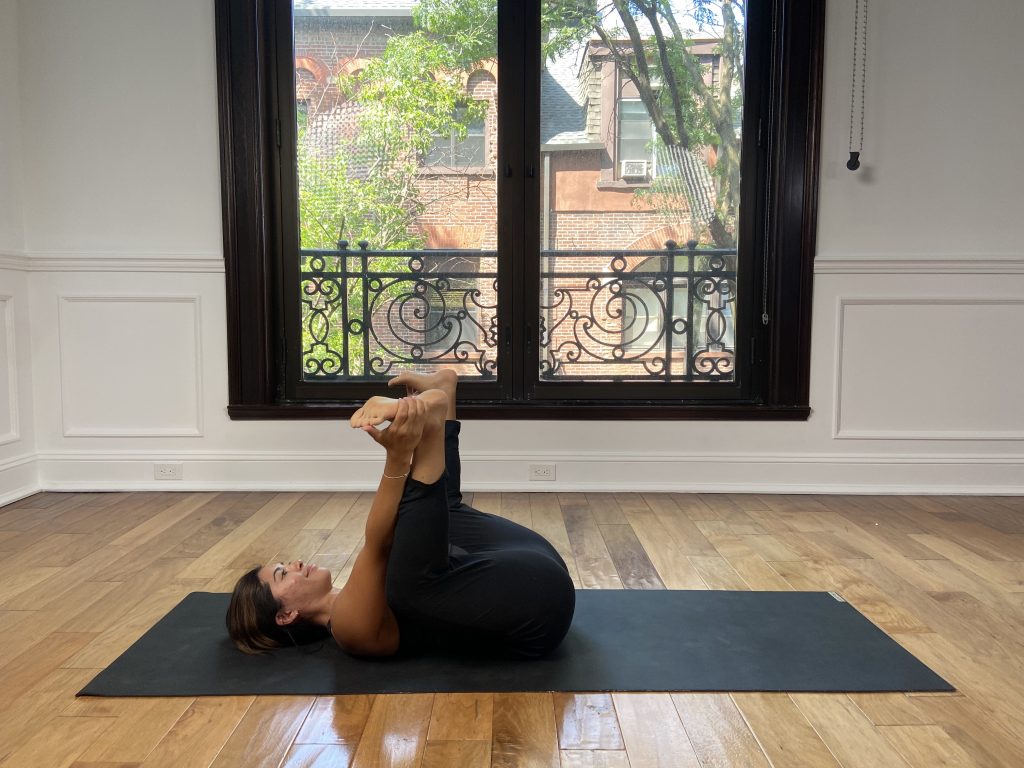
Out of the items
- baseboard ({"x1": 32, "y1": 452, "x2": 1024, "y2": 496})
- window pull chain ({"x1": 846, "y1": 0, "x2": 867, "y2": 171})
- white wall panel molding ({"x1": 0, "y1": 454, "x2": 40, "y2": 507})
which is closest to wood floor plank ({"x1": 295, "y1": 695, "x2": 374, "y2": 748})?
baseboard ({"x1": 32, "y1": 452, "x2": 1024, "y2": 496})

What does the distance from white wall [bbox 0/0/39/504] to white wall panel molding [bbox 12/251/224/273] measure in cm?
8

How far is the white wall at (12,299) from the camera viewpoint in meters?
3.40

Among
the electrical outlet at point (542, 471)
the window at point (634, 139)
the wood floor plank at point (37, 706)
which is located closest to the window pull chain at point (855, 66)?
the window at point (634, 139)

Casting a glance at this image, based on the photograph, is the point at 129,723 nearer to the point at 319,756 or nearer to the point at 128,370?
the point at 319,756

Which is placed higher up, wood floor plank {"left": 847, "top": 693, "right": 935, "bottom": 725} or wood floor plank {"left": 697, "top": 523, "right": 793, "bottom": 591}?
wood floor plank {"left": 847, "top": 693, "right": 935, "bottom": 725}

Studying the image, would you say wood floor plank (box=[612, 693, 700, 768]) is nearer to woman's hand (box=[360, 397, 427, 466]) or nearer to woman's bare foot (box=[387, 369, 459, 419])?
woman's hand (box=[360, 397, 427, 466])

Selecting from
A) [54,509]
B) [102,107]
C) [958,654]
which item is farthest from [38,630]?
[102,107]

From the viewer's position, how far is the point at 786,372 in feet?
12.0

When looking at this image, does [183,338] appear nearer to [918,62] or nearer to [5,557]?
[5,557]

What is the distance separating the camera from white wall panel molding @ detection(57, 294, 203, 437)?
3609mm

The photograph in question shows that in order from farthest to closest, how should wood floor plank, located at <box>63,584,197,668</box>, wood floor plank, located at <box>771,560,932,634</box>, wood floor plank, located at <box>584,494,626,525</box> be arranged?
wood floor plank, located at <box>584,494,626,525</box> < wood floor plank, located at <box>771,560,932,634</box> < wood floor plank, located at <box>63,584,197,668</box>

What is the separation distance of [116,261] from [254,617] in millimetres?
2433

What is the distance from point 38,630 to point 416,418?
48.7 inches

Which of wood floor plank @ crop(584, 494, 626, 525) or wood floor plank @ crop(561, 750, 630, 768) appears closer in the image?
wood floor plank @ crop(561, 750, 630, 768)
